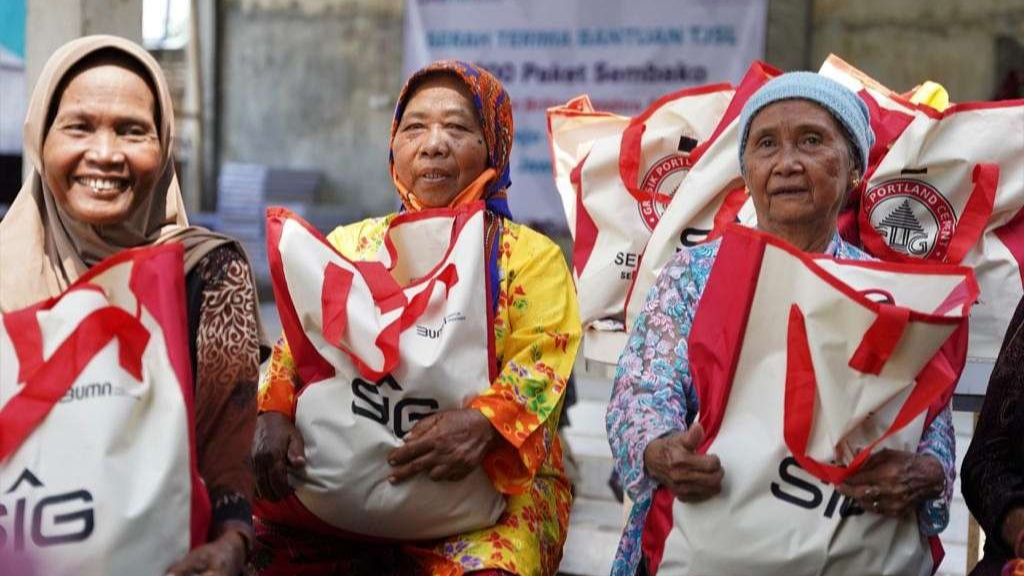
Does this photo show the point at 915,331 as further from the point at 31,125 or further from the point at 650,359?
the point at 31,125

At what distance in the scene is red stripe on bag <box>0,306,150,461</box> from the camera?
196 centimetres

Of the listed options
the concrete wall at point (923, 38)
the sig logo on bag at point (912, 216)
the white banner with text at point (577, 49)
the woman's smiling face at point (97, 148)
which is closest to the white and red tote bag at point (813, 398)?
the sig logo on bag at point (912, 216)

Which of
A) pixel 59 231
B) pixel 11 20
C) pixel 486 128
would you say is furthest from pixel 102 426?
pixel 11 20

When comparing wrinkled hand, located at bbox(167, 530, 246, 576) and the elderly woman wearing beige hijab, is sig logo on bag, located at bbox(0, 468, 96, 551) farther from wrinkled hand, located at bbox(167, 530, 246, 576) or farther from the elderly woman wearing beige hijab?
the elderly woman wearing beige hijab

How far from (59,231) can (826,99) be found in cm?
143

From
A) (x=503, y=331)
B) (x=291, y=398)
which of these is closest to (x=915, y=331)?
(x=503, y=331)

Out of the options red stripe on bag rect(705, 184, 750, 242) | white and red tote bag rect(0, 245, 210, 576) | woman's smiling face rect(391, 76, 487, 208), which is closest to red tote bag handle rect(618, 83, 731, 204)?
red stripe on bag rect(705, 184, 750, 242)

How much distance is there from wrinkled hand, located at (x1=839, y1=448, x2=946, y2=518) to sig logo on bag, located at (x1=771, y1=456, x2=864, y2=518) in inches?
0.6

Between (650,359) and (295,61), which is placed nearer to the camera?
(650,359)

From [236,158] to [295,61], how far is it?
0.94 m

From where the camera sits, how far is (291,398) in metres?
2.83

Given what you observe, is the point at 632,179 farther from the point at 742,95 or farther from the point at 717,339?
the point at 717,339

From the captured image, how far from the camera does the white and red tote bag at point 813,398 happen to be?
221cm

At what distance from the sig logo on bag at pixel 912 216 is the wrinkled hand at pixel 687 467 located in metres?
0.97
